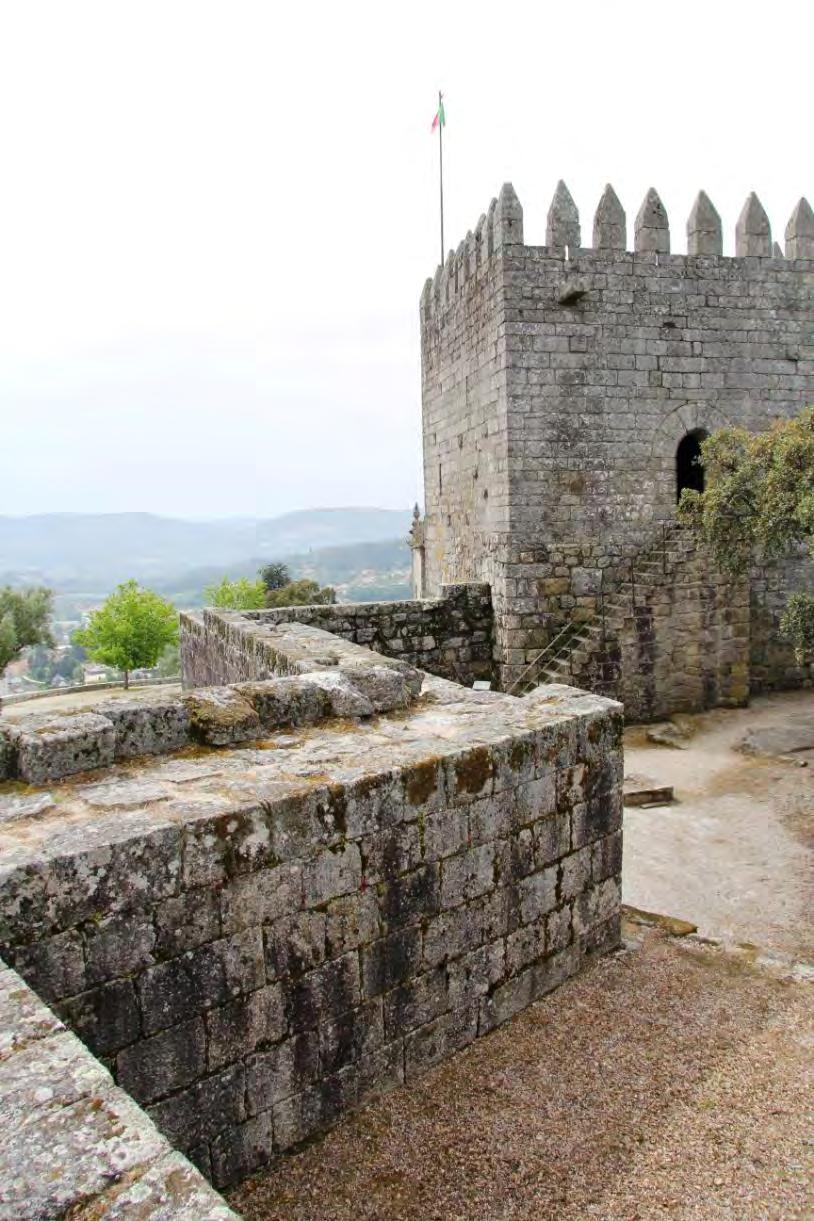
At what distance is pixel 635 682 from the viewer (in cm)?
1197

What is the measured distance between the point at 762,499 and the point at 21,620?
117 ft

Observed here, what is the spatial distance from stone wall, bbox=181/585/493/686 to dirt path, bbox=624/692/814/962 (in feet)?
8.76

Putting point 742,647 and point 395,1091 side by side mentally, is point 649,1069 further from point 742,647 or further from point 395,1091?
point 742,647

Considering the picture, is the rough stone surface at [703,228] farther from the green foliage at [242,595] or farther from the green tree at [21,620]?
the green tree at [21,620]

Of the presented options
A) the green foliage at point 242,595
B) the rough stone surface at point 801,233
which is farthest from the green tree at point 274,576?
the rough stone surface at point 801,233

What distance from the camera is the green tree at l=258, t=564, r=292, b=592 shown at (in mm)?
48344

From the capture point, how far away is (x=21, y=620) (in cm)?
3809

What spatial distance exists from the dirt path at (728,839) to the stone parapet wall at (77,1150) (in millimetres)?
5116

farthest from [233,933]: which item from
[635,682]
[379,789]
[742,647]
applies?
[742,647]

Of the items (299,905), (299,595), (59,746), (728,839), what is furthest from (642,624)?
(299,595)

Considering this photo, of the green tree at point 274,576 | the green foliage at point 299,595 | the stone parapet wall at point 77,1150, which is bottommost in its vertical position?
the green foliage at point 299,595

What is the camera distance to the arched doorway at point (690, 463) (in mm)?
12875

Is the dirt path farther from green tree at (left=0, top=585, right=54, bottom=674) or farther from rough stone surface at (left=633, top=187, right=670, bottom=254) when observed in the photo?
green tree at (left=0, top=585, right=54, bottom=674)

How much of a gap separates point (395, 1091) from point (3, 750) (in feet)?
7.72
